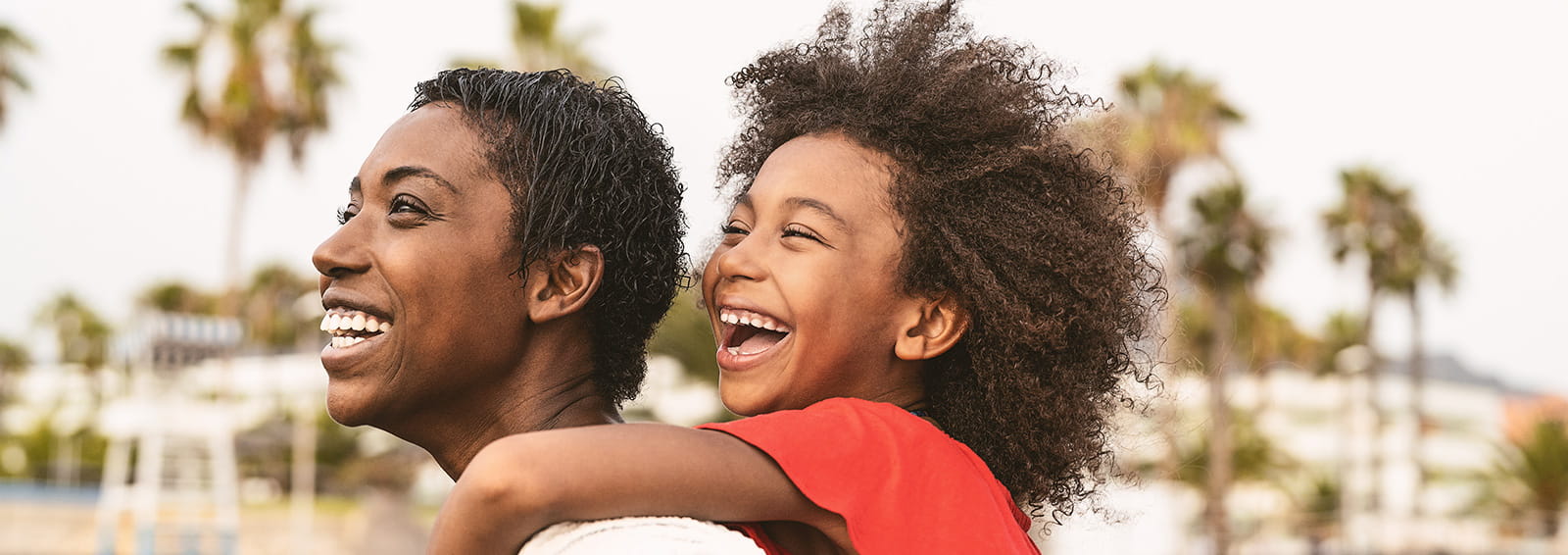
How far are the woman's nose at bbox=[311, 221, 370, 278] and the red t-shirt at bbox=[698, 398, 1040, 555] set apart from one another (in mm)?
668

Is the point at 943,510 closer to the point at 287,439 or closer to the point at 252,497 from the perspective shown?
the point at 287,439

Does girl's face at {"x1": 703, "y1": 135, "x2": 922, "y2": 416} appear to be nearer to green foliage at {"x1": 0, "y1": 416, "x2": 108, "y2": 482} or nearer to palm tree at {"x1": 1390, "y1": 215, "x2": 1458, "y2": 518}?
→ palm tree at {"x1": 1390, "y1": 215, "x2": 1458, "y2": 518}

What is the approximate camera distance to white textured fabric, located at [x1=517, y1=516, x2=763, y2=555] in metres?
1.60

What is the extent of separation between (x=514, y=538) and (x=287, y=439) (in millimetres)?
35241

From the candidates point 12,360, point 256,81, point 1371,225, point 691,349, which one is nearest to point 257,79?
point 256,81

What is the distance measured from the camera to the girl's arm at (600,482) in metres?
1.60

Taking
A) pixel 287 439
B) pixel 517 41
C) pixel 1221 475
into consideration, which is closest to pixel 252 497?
pixel 287 439

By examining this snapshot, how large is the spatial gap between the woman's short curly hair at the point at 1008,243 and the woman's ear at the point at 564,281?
427mm

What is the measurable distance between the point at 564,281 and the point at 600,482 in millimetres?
734

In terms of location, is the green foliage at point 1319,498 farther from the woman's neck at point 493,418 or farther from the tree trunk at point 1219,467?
the woman's neck at point 493,418

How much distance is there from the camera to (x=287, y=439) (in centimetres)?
3481

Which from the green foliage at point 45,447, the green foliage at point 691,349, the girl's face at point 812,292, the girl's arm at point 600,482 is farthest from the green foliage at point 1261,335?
the green foliage at point 45,447

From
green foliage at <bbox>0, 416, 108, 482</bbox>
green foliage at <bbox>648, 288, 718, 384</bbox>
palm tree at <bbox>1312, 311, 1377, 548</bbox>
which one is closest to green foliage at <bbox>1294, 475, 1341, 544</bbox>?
palm tree at <bbox>1312, 311, 1377, 548</bbox>

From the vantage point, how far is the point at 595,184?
7.67 feet
